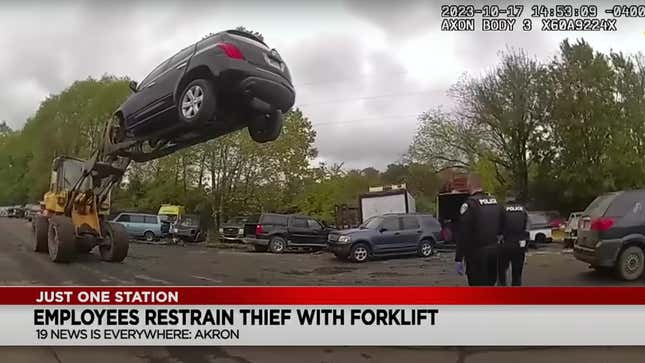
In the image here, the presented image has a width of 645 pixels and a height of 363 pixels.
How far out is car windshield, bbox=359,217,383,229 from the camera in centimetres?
485

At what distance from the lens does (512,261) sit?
4863 mm

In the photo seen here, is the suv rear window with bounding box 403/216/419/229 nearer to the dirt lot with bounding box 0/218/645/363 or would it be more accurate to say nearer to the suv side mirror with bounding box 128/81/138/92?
the dirt lot with bounding box 0/218/645/363

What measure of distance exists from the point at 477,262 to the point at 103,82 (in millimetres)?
3031

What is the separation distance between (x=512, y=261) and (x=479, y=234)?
0.99 ft

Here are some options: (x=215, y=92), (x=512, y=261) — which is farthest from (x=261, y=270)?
(x=512, y=261)

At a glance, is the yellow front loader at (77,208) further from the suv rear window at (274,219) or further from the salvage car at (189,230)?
the suv rear window at (274,219)

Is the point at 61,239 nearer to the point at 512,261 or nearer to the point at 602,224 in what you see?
the point at 512,261

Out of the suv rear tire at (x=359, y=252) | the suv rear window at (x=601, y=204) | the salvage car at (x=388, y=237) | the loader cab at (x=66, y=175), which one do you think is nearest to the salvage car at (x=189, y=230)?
the loader cab at (x=66, y=175)

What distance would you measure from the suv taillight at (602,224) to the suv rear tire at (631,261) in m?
0.22

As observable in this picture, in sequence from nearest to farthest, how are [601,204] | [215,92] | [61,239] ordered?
[215,92] < [601,204] < [61,239]

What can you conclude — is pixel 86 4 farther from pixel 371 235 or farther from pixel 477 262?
pixel 477 262

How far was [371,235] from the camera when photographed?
16.0ft

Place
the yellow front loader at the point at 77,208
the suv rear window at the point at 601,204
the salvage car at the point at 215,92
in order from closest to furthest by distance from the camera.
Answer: the salvage car at the point at 215,92
the suv rear window at the point at 601,204
the yellow front loader at the point at 77,208
